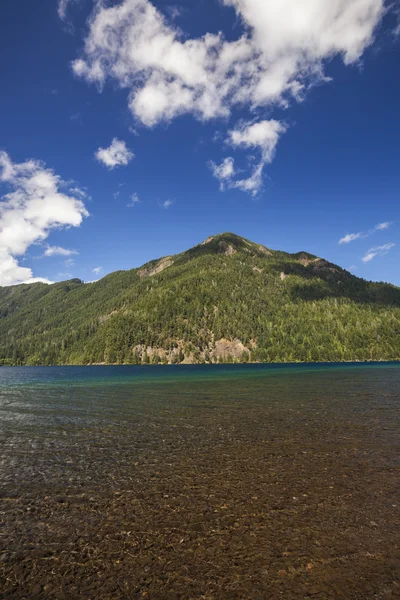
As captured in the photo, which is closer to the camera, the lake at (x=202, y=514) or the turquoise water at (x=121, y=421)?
the lake at (x=202, y=514)

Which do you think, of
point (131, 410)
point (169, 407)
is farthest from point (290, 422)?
point (131, 410)

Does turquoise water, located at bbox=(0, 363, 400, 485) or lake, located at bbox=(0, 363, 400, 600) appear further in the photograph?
turquoise water, located at bbox=(0, 363, 400, 485)

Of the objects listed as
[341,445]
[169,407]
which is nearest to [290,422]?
[341,445]

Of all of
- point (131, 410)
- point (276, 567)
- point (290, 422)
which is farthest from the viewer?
point (131, 410)

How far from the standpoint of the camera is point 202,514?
12.1 meters

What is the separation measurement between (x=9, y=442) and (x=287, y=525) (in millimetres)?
20492

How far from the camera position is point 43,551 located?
32.9 feet

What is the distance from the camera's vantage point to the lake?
8508mm

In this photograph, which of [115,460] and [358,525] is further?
[115,460]

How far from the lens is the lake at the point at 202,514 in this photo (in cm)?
851

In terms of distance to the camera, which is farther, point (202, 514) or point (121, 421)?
point (121, 421)

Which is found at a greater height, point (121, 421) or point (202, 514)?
point (121, 421)

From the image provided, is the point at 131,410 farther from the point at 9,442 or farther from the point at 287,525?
the point at 287,525

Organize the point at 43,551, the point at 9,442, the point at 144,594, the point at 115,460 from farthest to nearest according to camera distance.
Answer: the point at 9,442
the point at 115,460
the point at 43,551
the point at 144,594
